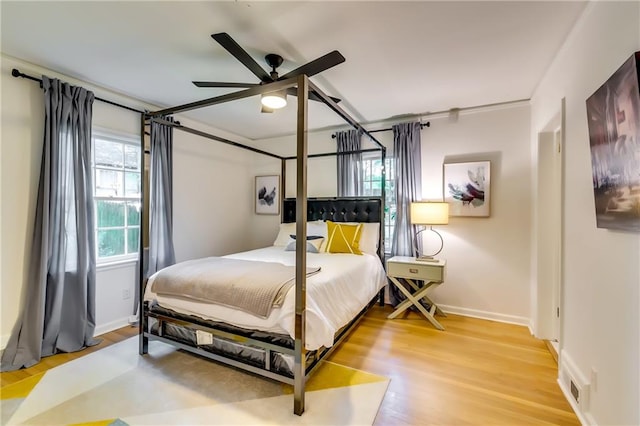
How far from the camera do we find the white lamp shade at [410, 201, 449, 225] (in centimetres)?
304

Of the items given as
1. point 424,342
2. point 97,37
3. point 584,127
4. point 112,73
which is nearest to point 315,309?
point 424,342

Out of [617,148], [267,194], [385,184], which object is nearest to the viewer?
[617,148]

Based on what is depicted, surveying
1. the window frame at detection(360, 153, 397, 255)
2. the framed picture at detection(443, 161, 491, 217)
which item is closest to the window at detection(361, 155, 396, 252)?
the window frame at detection(360, 153, 397, 255)

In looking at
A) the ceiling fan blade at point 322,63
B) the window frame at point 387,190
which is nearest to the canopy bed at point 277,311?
the ceiling fan blade at point 322,63

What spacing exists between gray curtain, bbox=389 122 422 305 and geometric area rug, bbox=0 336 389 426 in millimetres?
1775

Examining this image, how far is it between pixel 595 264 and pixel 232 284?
218cm

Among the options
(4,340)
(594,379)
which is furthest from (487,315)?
(4,340)

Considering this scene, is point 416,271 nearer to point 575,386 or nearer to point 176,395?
point 575,386

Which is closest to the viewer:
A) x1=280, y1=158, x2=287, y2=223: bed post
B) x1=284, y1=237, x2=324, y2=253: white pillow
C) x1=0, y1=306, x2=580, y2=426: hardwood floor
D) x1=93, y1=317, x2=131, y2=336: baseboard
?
x1=0, y1=306, x2=580, y2=426: hardwood floor

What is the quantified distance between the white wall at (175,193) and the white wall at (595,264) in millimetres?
3922

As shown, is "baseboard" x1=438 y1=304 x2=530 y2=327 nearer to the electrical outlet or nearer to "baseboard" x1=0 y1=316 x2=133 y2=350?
the electrical outlet

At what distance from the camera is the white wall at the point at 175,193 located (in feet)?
7.32

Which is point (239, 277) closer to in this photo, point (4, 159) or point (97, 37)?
point (97, 37)

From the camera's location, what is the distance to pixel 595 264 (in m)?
1.48
